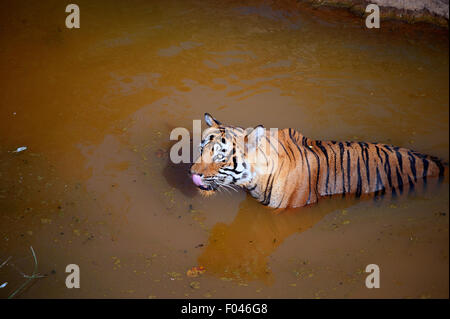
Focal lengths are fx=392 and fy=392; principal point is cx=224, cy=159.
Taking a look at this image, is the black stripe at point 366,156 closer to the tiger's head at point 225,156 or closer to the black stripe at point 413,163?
the black stripe at point 413,163

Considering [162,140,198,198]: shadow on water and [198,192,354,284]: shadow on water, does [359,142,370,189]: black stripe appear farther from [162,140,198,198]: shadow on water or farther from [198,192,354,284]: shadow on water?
[162,140,198,198]: shadow on water

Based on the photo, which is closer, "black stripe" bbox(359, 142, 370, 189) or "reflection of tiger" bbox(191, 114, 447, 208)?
"reflection of tiger" bbox(191, 114, 447, 208)

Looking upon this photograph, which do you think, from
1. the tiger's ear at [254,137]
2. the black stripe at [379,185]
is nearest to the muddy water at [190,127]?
the black stripe at [379,185]

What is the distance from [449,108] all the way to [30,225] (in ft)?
14.4

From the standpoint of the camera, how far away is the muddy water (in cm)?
321

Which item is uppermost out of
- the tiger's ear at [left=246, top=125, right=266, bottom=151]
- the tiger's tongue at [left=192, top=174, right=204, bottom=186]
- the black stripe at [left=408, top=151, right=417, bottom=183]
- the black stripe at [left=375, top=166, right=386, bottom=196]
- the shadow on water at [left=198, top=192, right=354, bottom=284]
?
the tiger's ear at [left=246, top=125, right=266, bottom=151]

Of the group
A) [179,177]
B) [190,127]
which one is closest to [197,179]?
[179,177]

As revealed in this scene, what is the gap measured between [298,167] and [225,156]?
682 mm

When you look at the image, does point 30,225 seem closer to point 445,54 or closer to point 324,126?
point 324,126

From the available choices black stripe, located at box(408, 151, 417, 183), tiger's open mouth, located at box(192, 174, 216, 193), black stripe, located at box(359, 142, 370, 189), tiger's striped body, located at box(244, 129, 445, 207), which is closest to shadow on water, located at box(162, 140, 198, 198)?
tiger's open mouth, located at box(192, 174, 216, 193)

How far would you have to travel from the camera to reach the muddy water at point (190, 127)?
10.5 ft

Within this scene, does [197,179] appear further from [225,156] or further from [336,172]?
[336,172]

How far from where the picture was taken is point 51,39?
17.1ft

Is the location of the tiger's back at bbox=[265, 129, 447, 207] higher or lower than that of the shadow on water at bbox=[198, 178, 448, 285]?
higher
